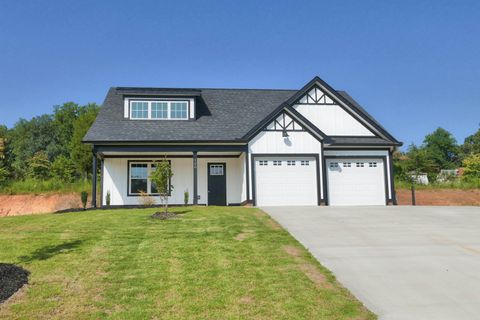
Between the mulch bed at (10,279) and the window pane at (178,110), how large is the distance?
14.8 m

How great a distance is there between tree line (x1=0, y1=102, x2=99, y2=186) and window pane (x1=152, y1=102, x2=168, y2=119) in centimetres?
1709

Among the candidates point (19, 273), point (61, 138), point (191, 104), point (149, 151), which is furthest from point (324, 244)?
point (61, 138)

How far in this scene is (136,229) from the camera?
36.7 feet

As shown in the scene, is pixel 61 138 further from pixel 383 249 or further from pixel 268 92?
pixel 383 249

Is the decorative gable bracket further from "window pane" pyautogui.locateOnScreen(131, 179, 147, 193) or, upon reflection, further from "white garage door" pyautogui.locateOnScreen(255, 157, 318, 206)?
"window pane" pyautogui.locateOnScreen(131, 179, 147, 193)

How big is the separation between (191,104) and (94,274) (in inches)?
611

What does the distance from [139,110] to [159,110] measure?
3.60 feet

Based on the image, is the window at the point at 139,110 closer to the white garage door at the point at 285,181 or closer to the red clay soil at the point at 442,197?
the white garage door at the point at 285,181

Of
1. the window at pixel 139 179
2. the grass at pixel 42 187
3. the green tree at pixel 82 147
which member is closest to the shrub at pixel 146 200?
the window at pixel 139 179

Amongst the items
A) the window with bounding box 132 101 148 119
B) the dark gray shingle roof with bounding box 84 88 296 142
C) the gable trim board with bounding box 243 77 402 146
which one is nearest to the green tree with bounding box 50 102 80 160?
the dark gray shingle roof with bounding box 84 88 296 142

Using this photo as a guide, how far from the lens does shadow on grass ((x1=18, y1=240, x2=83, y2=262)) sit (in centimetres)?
802

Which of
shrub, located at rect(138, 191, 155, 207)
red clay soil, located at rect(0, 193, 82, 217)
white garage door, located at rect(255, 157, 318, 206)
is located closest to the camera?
white garage door, located at rect(255, 157, 318, 206)

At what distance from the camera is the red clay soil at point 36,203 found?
26.2 metres

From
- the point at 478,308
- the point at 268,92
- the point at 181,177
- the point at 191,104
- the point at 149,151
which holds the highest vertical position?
the point at 268,92
